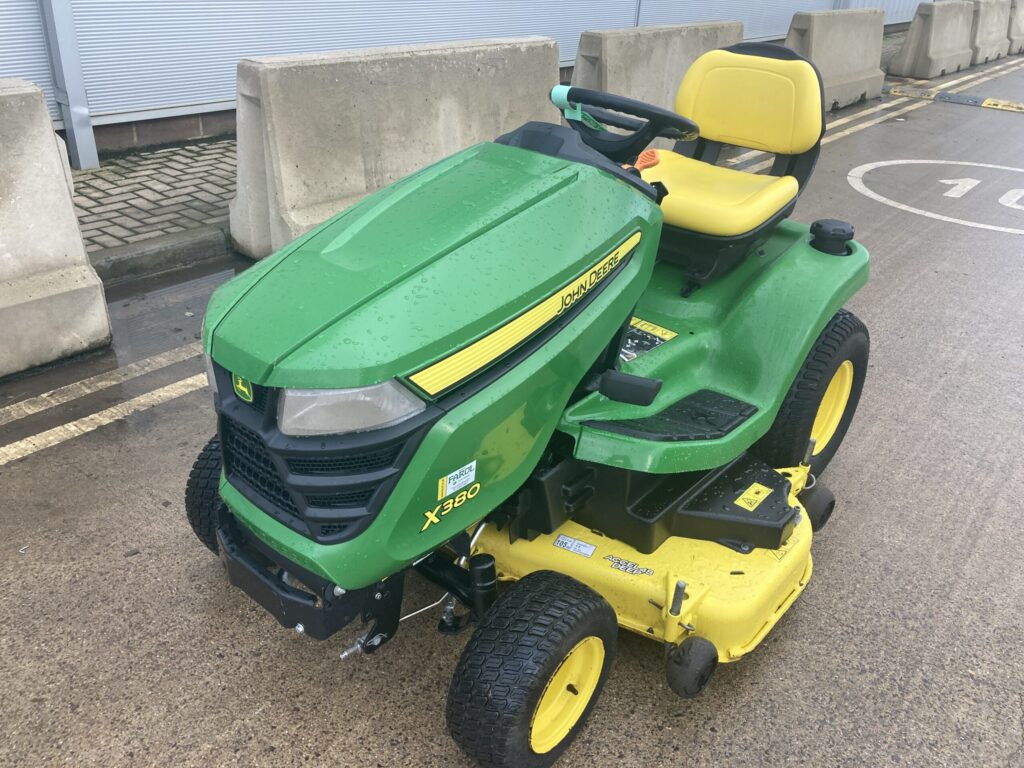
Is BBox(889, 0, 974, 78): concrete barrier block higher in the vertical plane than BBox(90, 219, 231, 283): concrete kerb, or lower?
higher

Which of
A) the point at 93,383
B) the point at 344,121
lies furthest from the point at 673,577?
the point at 344,121

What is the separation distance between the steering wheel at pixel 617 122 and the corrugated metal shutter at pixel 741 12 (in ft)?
25.4

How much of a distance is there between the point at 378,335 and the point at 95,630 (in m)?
1.42

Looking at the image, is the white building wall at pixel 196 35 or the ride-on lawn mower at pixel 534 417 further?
the white building wall at pixel 196 35

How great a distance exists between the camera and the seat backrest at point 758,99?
3203mm

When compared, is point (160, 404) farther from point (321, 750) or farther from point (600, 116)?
point (600, 116)

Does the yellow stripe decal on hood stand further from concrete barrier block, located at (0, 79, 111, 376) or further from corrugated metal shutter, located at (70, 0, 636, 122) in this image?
corrugated metal shutter, located at (70, 0, 636, 122)

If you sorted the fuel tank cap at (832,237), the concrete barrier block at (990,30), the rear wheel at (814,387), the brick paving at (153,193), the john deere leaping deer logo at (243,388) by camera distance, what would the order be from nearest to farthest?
the john deere leaping deer logo at (243,388), the rear wheel at (814,387), the fuel tank cap at (832,237), the brick paving at (153,193), the concrete barrier block at (990,30)

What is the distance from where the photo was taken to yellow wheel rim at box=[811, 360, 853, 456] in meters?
3.28

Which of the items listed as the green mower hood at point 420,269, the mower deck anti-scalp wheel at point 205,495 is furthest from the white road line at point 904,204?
the mower deck anti-scalp wheel at point 205,495

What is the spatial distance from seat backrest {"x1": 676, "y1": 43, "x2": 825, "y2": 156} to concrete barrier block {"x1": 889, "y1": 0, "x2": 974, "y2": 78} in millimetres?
9830

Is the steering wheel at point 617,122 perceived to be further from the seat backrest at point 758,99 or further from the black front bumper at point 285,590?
the black front bumper at point 285,590

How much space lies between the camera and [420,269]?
75.2 inches

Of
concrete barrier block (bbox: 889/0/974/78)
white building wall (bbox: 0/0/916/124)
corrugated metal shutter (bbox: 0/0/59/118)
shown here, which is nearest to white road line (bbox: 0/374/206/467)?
corrugated metal shutter (bbox: 0/0/59/118)
